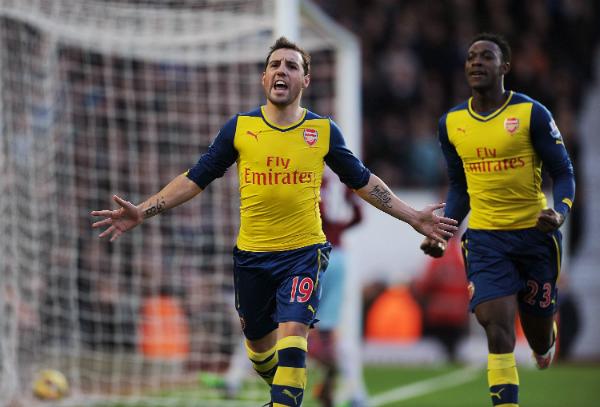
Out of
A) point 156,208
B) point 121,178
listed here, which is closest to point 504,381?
point 156,208

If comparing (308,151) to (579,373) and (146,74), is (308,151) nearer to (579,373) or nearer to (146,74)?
(146,74)

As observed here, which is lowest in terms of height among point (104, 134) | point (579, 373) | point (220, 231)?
point (579, 373)

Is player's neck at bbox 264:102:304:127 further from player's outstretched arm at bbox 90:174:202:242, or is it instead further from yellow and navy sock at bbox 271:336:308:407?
yellow and navy sock at bbox 271:336:308:407

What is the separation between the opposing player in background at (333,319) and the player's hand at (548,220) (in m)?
3.68

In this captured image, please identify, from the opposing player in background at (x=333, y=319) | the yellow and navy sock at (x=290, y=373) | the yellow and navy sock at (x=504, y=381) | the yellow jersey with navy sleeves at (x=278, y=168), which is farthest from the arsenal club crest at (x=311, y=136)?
the opposing player in background at (x=333, y=319)

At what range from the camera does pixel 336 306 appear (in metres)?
10.3

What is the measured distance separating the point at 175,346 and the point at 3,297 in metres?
2.86

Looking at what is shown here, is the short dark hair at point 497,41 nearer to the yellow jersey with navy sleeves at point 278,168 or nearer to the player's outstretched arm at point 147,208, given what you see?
the yellow jersey with navy sleeves at point 278,168

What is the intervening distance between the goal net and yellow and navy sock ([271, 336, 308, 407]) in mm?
4172

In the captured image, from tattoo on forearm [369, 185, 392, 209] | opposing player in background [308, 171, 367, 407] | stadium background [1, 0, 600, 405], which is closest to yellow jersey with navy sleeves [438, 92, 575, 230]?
tattoo on forearm [369, 185, 392, 209]

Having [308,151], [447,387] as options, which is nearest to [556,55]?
[447,387]

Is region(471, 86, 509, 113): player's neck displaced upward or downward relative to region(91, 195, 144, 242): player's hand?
upward

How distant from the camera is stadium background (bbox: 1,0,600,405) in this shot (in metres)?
10.6

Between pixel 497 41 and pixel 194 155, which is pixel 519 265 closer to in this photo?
pixel 497 41
